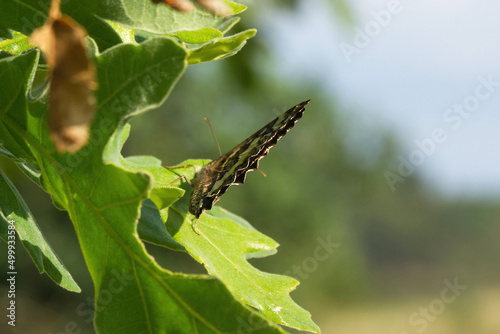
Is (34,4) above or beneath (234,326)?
above

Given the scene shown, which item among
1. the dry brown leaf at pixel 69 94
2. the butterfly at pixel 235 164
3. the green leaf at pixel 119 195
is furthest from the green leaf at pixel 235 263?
the dry brown leaf at pixel 69 94

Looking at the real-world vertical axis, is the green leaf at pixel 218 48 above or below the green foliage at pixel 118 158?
above

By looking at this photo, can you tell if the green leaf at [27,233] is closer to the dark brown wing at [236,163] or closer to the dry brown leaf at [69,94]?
the dark brown wing at [236,163]

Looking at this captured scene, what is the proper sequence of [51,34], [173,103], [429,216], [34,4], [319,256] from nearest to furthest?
1. [51,34]
2. [34,4]
3. [173,103]
4. [319,256]
5. [429,216]

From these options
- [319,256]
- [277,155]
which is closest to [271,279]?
[277,155]

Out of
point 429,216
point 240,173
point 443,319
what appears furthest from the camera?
point 429,216

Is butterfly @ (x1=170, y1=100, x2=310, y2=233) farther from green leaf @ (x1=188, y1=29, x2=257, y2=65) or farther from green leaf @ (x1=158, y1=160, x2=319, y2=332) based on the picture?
green leaf @ (x1=188, y1=29, x2=257, y2=65)

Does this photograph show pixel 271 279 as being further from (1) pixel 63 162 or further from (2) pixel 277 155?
(2) pixel 277 155

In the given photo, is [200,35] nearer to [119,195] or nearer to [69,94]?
[119,195]
